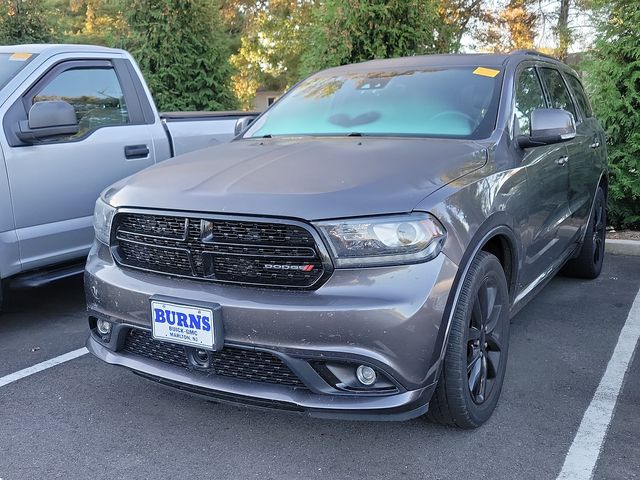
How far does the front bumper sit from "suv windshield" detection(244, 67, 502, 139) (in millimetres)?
1231

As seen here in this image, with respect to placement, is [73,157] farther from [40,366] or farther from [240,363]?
[240,363]

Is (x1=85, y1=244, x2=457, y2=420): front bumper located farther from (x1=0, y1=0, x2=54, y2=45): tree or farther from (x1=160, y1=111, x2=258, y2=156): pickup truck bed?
(x1=0, y1=0, x2=54, y2=45): tree

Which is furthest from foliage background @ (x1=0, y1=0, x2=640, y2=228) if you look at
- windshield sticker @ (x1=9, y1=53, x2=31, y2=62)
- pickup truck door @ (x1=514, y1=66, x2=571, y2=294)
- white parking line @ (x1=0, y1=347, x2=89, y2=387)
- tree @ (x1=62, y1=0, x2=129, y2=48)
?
tree @ (x1=62, y1=0, x2=129, y2=48)

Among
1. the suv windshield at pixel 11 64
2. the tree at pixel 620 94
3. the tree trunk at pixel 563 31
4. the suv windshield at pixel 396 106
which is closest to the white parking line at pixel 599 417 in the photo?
the suv windshield at pixel 396 106

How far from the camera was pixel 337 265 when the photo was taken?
248 cm

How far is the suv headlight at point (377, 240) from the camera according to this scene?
2473 mm

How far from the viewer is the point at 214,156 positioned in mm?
3355

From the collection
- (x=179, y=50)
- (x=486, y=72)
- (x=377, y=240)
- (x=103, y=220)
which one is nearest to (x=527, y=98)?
(x=486, y=72)

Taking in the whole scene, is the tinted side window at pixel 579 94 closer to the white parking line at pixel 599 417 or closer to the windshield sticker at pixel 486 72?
the windshield sticker at pixel 486 72

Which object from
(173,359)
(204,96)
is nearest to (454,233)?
(173,359)

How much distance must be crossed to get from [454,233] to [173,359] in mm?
1335

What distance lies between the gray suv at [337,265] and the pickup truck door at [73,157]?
1.36 metres

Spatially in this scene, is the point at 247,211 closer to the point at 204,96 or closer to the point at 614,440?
the point at 614,440

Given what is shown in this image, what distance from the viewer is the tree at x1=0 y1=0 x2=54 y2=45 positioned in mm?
10434
